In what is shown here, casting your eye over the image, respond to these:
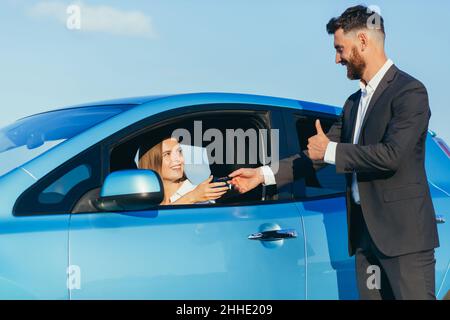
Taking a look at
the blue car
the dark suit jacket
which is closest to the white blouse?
the blue car

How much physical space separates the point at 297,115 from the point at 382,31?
2.77 ft

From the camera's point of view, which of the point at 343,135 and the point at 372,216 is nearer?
the point at 372,216

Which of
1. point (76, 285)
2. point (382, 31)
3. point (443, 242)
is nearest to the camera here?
point (76, 285)

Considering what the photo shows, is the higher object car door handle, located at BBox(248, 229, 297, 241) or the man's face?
the man's face

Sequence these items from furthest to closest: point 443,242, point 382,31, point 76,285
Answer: point 443,242 → point 382,31 → point 76,285

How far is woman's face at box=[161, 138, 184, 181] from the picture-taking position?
5066mm

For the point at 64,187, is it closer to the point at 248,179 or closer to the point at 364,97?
the point at 248,179

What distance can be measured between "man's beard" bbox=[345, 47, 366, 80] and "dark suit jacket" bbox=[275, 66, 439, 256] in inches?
5.1

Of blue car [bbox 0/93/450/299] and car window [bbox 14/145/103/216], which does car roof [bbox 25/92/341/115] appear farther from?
car window [bbox 14/145/103/216]

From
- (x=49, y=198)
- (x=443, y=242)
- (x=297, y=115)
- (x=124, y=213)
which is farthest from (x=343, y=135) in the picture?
(x=49, y=198)

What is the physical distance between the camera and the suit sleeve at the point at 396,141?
12.6 feet

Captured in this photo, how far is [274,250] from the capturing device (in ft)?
13.9
